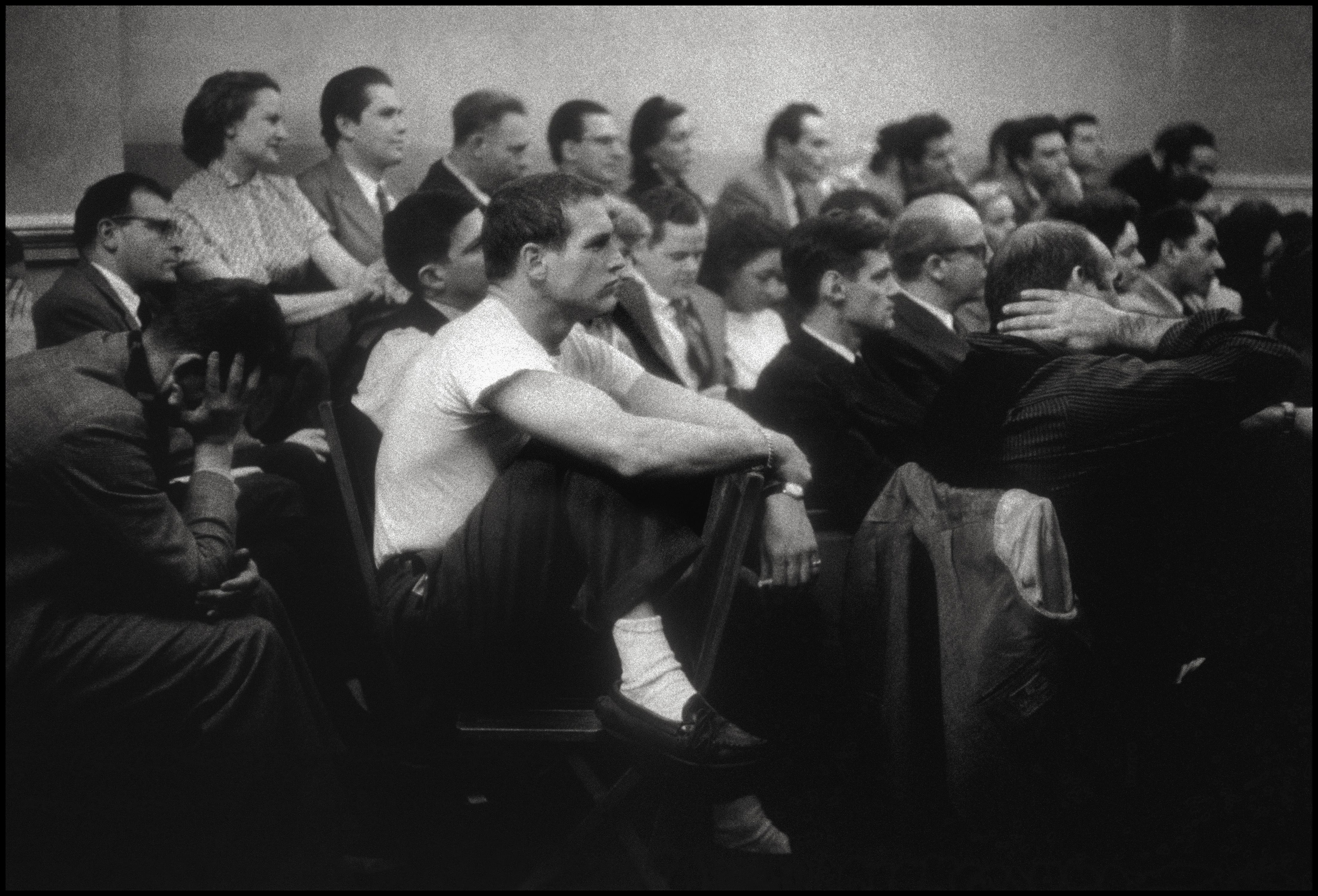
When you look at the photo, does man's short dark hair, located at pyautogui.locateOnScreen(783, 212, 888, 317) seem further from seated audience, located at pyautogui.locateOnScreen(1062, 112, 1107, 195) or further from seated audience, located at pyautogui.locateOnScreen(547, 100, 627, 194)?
seated audience, located at pyautogui.locateOnScreen(1062, 112, 1107, 195)

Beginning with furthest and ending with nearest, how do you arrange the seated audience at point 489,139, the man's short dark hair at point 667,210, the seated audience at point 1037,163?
the seated audience at point 1037,163, the seated audience at point 489,139, the man's short dark hair at point 667,210

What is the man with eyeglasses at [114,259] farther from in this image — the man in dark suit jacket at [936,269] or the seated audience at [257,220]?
the man in dark suit jacket at [936,269]

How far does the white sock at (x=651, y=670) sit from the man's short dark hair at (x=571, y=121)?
3030 millimetres

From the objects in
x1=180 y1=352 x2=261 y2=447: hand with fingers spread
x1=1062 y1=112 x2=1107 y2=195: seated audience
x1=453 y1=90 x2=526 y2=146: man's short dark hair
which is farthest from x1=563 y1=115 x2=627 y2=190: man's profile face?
x1=180 y1=352 x2=261 y2=447: hand with fingers spread

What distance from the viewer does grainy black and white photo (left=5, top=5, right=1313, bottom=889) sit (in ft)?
8.92

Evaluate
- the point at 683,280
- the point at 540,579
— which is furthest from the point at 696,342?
the point at 540,579

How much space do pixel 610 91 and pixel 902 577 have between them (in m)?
3.62

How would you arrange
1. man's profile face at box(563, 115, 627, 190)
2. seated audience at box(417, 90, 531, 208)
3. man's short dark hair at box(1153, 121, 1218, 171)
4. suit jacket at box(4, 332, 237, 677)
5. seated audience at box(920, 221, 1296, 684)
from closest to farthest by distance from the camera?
suit jacket at box(4, 332, 237, 677)
seated audience at box(920, 221, 1296, 684)
seated audience at box(417, 90, 531, 208)
man's profile face at box(563, 115, 627, 190)
man's short dark hair at box(1153, 121, 1218, 171)

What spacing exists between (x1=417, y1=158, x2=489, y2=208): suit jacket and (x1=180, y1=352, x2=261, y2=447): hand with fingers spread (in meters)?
1.90

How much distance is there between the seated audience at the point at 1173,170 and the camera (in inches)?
236

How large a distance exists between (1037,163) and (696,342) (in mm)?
1898

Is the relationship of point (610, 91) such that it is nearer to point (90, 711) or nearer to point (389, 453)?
point (389, 453)

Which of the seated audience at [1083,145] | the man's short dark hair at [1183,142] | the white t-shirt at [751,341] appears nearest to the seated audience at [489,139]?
the white t-shirt at [751,341]

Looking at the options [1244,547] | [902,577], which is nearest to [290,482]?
[902,577]
